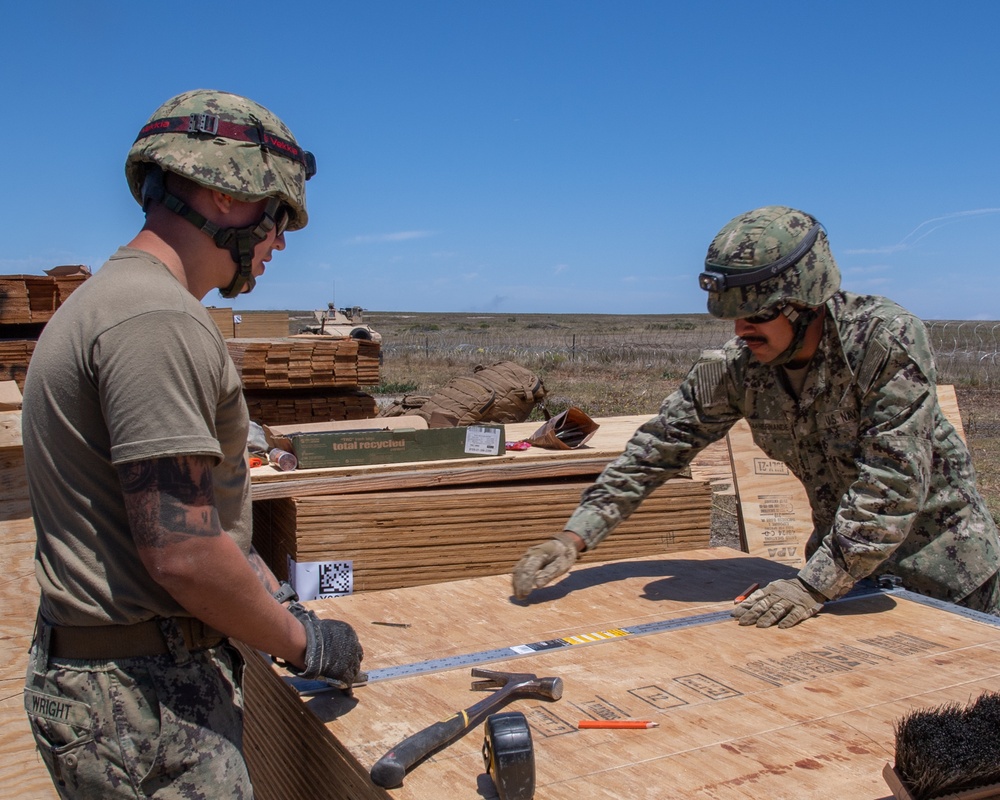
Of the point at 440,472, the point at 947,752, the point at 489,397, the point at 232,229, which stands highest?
the point at 232,229

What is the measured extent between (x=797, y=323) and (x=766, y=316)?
126 mm

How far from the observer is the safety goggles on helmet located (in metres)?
2.69

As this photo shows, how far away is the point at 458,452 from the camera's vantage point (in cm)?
411

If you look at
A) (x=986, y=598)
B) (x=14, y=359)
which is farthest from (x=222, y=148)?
(x=14, y=359)

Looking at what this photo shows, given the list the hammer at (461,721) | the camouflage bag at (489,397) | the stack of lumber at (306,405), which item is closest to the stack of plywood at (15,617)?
the hammer at (461,721)

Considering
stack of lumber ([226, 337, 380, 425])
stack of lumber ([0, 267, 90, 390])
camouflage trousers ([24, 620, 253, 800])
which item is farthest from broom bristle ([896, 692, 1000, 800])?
stack of lumber ([0, 267, 90, 390])

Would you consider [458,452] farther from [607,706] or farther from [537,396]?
[537,396]

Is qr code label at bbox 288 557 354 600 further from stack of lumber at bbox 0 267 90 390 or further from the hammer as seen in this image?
stack of lumber at bbox 0 267 90 390

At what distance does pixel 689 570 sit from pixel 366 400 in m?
4.37

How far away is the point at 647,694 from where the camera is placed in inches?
81.7

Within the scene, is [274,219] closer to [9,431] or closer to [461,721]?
[461,721]

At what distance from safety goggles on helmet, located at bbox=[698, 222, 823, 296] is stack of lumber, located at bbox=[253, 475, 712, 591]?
157cm

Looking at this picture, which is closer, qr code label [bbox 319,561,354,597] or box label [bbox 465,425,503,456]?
qr code label [bbox 319,561,354,597]

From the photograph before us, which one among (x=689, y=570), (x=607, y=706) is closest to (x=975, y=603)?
(x=689, y=570)
